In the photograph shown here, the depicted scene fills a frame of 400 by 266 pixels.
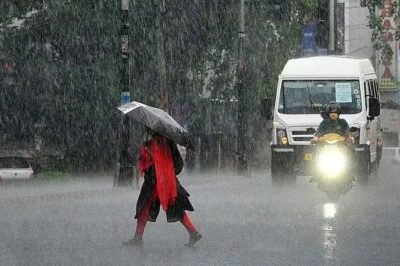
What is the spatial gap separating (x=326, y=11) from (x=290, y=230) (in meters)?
39.3

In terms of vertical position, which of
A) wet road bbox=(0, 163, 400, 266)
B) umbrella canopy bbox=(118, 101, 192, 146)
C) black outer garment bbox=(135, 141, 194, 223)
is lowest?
wet road bbox=(0, 163, 400, 266)

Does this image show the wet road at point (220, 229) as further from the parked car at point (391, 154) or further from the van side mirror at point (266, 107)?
the parked car at point (391, 154)

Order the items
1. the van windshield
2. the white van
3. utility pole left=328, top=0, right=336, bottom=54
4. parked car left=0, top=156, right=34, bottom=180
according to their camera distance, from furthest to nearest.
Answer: utility pole left=328, top=0, right=336, bottom=54 → parked car left=0, top=156, right=34, bottom=180 → the van windshield → the white van

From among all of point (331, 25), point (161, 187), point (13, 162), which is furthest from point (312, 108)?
point (331, 25)

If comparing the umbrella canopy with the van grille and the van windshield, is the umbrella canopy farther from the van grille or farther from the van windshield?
the van windshield

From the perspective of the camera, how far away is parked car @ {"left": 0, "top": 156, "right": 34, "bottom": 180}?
45.4 m

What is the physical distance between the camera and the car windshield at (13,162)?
1861 inches

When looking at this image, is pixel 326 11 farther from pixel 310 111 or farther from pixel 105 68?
pixel 310 111

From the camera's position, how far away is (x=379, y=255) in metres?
13.3

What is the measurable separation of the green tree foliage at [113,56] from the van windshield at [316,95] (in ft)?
27.8

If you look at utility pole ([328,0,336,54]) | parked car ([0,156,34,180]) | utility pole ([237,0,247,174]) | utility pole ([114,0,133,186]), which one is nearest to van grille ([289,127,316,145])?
utility pole ([114,0,133,186])

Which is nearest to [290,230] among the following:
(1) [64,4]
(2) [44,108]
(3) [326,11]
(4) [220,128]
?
(1) [64,4]

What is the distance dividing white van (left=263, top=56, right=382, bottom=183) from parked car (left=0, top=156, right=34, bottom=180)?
65.9ft

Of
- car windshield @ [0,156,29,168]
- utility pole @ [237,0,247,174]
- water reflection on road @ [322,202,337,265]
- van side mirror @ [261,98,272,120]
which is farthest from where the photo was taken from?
car windshield @ [0,156,29,168]
